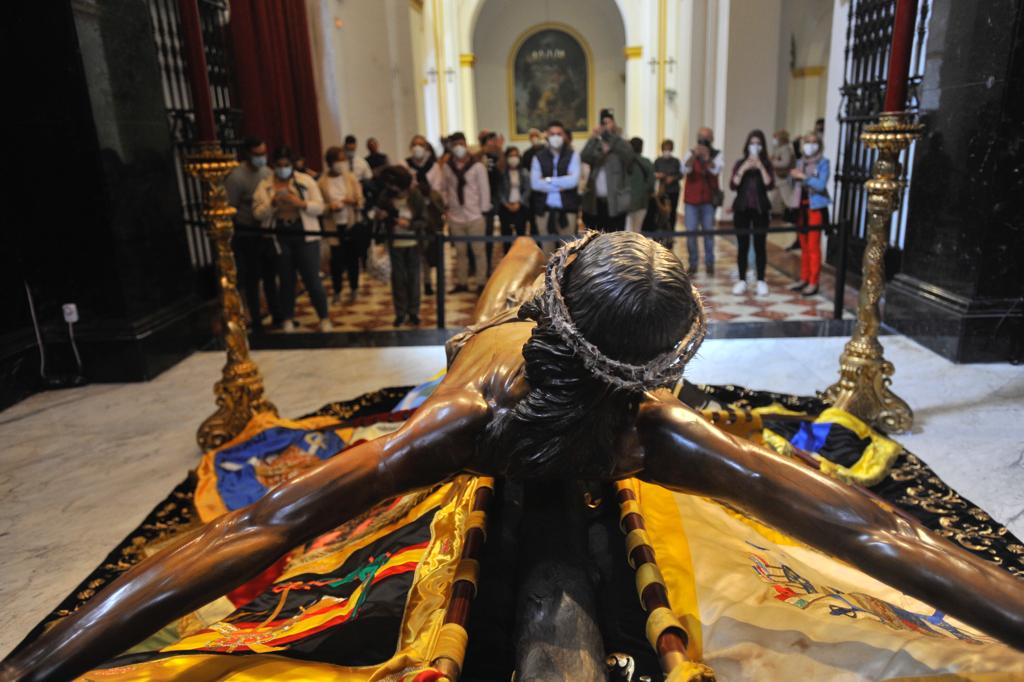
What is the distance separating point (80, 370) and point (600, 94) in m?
22.3

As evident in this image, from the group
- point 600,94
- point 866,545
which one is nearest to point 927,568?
point 866,545

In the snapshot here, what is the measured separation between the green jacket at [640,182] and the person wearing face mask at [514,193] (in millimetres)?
1106

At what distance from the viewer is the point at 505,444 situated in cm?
139

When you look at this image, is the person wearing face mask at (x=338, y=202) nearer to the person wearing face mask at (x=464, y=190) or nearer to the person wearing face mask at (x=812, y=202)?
the person wearing face mask at (x=464, y=190)

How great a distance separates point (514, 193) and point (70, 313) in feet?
14.9

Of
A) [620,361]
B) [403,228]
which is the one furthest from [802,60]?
[620,361]

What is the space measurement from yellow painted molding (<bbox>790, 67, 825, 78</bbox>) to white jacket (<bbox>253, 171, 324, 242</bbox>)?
1428cm

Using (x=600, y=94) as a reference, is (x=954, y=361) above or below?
below

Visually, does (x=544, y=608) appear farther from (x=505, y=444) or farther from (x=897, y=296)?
(x=897, y=296)

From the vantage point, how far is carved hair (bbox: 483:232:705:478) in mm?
1130

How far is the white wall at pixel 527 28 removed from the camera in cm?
2411

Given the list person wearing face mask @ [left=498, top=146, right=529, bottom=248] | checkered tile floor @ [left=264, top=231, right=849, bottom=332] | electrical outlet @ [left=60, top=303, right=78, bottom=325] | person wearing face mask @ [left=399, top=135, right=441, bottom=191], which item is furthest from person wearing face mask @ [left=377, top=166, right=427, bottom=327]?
electrical outlet @ [left=60, top=303, right=78, bottom=325]

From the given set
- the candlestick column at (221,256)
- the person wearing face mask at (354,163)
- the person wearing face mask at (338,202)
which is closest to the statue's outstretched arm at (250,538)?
the candlestick column at (221,256)

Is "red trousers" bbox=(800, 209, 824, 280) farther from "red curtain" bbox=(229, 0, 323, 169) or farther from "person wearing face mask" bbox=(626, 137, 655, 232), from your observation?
"red curtain" bbox=(229, 0, 323, 169)
